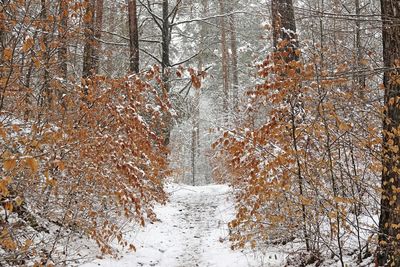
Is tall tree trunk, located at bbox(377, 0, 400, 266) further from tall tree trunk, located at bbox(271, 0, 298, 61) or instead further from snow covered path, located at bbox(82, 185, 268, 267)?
snow covered path, located at bbox(82, 185, 268, 267)

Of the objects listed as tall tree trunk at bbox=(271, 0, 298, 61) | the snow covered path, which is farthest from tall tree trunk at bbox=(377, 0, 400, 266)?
the snow covered path

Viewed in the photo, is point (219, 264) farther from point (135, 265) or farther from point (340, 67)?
point (340, 67)

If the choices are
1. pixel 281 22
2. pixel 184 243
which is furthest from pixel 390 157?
pixel 184 243

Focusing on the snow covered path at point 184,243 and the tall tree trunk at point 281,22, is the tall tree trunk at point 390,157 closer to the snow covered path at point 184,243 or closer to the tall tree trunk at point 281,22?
the tall tree trunk at point 281,22

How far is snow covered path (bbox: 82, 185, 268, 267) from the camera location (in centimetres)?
737

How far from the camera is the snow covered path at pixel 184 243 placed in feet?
24.2

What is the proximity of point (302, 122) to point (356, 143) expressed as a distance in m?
0.80

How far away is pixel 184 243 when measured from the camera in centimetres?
898

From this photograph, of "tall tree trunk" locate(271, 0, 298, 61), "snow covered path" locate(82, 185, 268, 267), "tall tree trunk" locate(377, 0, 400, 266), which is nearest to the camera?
"tall tree trunk" locate(377, 0, 400, 266)

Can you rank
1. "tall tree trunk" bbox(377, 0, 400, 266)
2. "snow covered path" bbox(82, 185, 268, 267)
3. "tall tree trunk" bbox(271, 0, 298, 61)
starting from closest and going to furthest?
"tall tree trunk" bbox(377, 0, 400, 266) → "tall tree trunk" bbox(271, 0, 298, 61) → "snow covered path" bbox(82, 185, 268, 267)

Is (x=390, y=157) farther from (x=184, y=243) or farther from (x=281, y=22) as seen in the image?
(x=184, y=243)

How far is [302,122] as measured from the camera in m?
5.87

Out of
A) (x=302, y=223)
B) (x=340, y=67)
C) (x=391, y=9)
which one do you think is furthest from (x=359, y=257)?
(x=391, y=9)

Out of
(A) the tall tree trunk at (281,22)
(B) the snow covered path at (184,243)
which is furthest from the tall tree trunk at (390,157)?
(B) the snow covered path at (184,243)
